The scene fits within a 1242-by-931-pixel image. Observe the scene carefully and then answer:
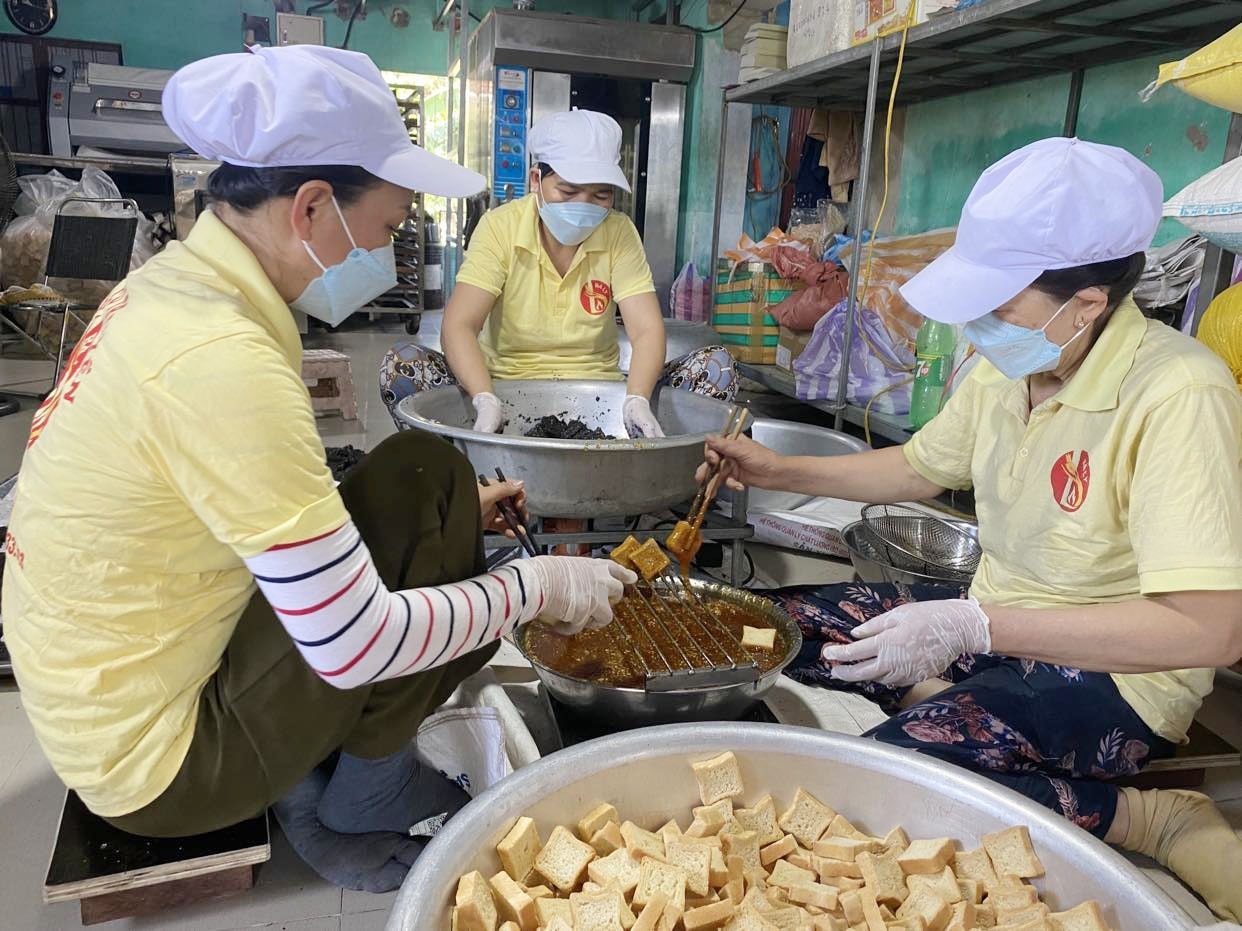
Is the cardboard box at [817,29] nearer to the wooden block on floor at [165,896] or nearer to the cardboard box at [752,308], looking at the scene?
the cardboard box at [752,308]

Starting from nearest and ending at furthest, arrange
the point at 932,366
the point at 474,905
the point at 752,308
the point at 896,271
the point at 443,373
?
1. the point at 474,905
2. the point at 443,373
3. the point at 932,366
4. the point at 896,271
5. the point at 752,308

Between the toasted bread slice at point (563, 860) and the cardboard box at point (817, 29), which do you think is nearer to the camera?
the toasted bread slice at point (563, 860)

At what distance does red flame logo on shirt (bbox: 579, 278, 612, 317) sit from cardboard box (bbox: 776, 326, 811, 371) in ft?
5.40

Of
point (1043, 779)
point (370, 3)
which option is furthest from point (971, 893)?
point (370, 3)

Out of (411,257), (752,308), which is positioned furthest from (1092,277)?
(411,257)

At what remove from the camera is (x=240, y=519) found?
1007 mm

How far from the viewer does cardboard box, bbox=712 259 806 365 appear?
16.2ft

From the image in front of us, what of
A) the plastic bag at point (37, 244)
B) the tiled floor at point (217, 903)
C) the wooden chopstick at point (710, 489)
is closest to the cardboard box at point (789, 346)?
the wooden chopstick at point (710, 489)

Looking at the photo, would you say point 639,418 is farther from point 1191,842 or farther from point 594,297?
point 1191,842

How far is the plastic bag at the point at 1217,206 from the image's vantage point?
6.11 feet

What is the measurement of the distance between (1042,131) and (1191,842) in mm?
3264

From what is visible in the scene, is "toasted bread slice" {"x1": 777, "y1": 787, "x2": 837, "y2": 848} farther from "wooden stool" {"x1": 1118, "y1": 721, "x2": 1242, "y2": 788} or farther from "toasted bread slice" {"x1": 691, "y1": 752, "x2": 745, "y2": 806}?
"wooden stool" {"x1": 1118, "y1": 721, "x2": 1242, "y2": 788}

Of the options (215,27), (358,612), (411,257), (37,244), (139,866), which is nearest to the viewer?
(358,612)

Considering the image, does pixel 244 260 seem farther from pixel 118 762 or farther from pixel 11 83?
pixel 11 83
